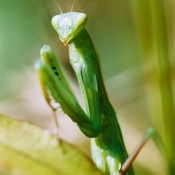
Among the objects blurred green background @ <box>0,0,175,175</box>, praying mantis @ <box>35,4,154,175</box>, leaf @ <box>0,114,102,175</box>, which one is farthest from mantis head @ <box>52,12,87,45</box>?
blurred green background @ <box>0,0,175,175</box>

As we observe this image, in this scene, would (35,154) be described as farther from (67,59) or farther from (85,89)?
(67,59)

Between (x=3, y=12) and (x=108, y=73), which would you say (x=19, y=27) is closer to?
(x=3, y=12)

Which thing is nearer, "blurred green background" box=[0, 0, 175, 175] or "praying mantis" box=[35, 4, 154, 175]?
"praying mantis" box=[35, 4, 154, 175]

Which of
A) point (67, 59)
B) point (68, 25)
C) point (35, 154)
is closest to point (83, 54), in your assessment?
point (68, 25)

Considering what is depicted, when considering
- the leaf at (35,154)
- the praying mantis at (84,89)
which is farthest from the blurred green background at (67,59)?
the leaf at (35,154)

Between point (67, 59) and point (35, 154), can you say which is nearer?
point (35, 154)

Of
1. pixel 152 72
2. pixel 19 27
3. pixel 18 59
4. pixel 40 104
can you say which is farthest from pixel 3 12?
pixel 152 72

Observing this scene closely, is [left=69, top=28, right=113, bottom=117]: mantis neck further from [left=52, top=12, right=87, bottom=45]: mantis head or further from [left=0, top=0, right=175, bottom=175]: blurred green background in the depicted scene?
[left=0, top=0, right=175, bottom=175]: blurred green background

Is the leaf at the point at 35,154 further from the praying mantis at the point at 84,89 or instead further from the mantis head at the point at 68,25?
the mantis head at the point at 68,25
